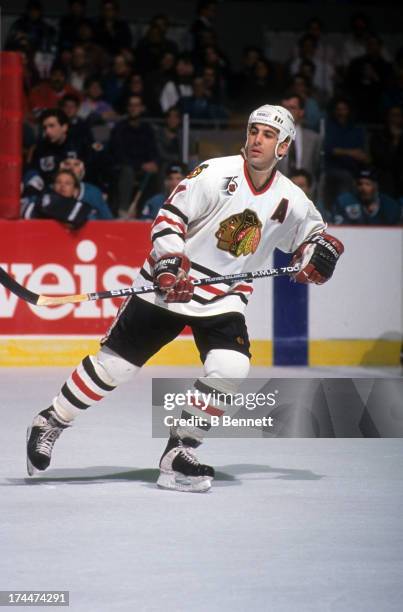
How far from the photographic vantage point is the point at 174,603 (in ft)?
11.8

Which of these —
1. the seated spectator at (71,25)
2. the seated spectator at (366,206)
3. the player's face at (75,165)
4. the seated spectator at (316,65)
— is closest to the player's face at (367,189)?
the seated spectator at (366,206)

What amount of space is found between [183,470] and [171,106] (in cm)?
624

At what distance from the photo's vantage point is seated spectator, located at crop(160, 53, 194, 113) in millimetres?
11734

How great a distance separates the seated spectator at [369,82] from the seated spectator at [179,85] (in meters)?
1.68

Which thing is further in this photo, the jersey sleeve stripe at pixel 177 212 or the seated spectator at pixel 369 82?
the seated spectator at pixel 369 82

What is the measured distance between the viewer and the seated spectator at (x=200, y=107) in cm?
1136

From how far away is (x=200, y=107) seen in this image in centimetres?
1140

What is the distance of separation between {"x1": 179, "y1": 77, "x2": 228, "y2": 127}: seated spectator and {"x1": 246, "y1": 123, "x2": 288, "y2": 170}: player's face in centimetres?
599

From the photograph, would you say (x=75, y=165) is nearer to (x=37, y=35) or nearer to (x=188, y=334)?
(x=188, y=334)

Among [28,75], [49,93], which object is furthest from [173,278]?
[28,75]

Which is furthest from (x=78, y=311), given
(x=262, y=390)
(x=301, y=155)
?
(x=301, y=155)

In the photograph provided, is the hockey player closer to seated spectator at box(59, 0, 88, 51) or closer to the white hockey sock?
the white hockey sock

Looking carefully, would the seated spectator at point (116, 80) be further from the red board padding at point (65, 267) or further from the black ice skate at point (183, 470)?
the black ice skate at point (183, 470)

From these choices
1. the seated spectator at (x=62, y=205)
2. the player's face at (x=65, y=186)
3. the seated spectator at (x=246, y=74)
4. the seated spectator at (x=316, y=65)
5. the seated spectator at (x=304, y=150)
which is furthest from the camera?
the seated spectator at (x=316, y=65)
